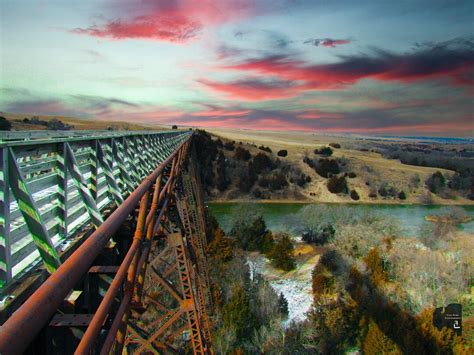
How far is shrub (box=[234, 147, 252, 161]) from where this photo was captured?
245 feet

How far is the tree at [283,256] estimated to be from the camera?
3121 centimetres

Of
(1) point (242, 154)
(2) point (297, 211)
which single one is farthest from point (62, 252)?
(1) point (242, 154)

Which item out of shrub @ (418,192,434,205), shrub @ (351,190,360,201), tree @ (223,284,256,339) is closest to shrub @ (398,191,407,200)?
shrub @ (418,192,434,205)

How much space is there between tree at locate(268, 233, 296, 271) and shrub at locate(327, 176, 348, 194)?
119 ft

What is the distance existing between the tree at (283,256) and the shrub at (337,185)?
119 ft

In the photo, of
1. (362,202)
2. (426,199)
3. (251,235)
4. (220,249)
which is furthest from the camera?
(362,202)

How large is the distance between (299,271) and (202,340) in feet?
81.1

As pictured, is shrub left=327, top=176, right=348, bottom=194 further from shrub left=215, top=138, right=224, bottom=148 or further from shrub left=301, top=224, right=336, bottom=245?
shrub left=301, top=224, right=336, bottom=245

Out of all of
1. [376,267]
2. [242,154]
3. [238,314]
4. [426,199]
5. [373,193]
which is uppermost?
[242,154]

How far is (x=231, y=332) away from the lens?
1903 centimetres

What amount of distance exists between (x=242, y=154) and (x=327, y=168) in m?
18.5

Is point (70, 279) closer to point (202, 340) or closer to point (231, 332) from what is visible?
point (202, 340)

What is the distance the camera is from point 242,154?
75.4 m

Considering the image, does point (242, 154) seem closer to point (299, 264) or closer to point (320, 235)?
point (320, 235)
